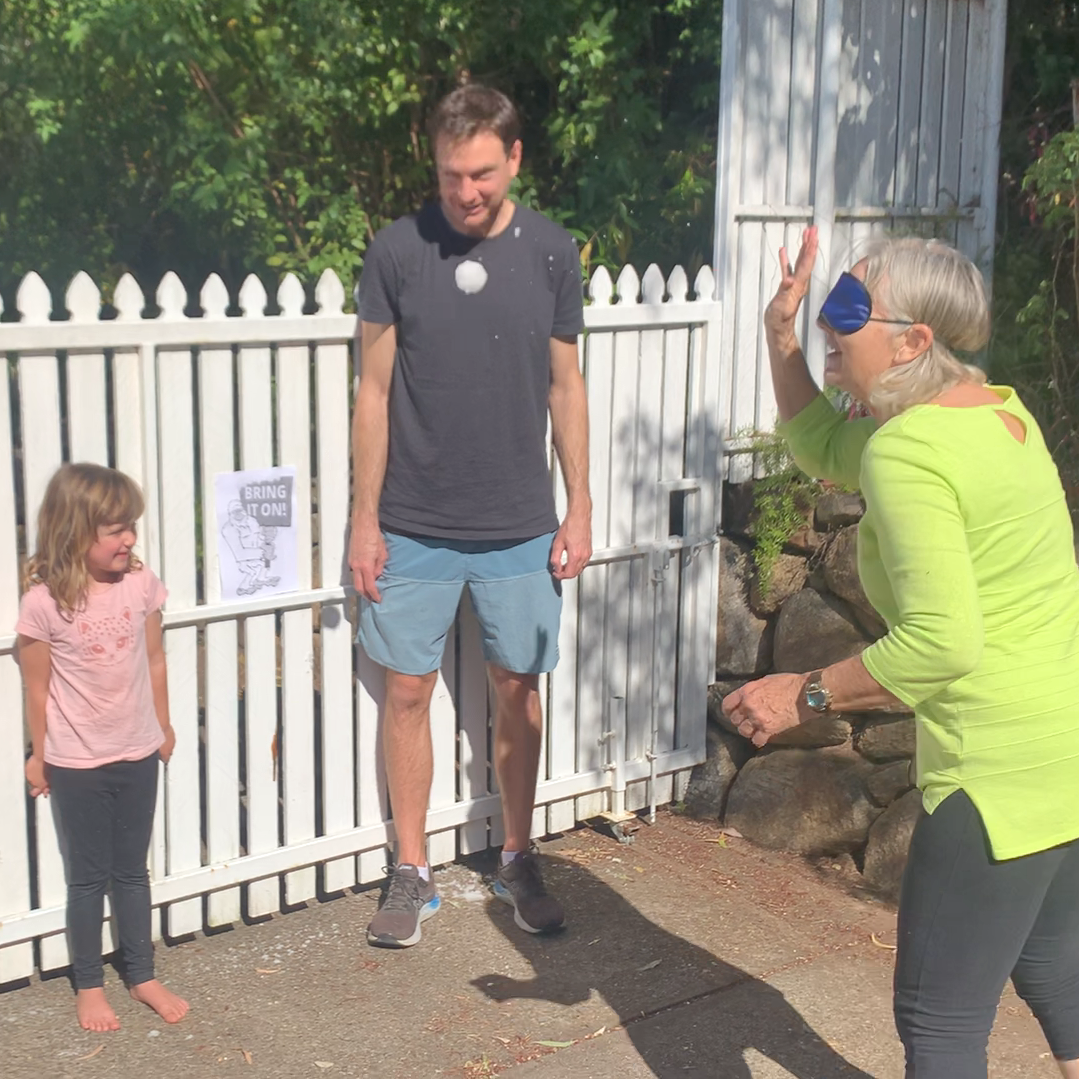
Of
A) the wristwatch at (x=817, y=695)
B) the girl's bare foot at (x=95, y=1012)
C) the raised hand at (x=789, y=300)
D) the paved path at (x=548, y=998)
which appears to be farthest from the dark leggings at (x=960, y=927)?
the girl's bare foot at (x=95, y=1012)

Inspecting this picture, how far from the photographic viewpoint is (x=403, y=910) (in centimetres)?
417

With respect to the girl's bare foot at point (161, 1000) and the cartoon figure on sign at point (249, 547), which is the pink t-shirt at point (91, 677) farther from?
the girl's bare foot at point (161, 1000)

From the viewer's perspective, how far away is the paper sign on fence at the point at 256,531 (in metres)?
3.97

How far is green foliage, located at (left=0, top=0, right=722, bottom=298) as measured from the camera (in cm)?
712

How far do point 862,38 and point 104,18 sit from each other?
371cm

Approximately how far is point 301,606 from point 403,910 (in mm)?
926

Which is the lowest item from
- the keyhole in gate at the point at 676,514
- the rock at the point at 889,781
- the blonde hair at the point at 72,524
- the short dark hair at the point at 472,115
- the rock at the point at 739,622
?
the rock at the point at 889,781

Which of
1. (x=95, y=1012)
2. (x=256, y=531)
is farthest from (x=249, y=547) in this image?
(x=95, y=1012)

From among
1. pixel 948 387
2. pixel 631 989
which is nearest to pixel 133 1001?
pixel 631 989

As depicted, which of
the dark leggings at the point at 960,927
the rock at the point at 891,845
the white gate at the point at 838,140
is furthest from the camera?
the white gate at the point at 838,140

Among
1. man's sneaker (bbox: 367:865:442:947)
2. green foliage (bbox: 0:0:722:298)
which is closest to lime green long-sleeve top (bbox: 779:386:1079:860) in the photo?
man's sneaker (bbox: 367:865:442:947)

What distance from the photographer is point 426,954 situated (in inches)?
162

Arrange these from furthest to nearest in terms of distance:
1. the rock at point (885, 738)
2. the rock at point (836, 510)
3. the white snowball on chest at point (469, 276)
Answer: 1. the rock at point (836, 510)
2. the rock at point (885, 738)
3. the white snowball on chest at point (469, 276)

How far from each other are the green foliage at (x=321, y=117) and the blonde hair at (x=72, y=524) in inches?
155
